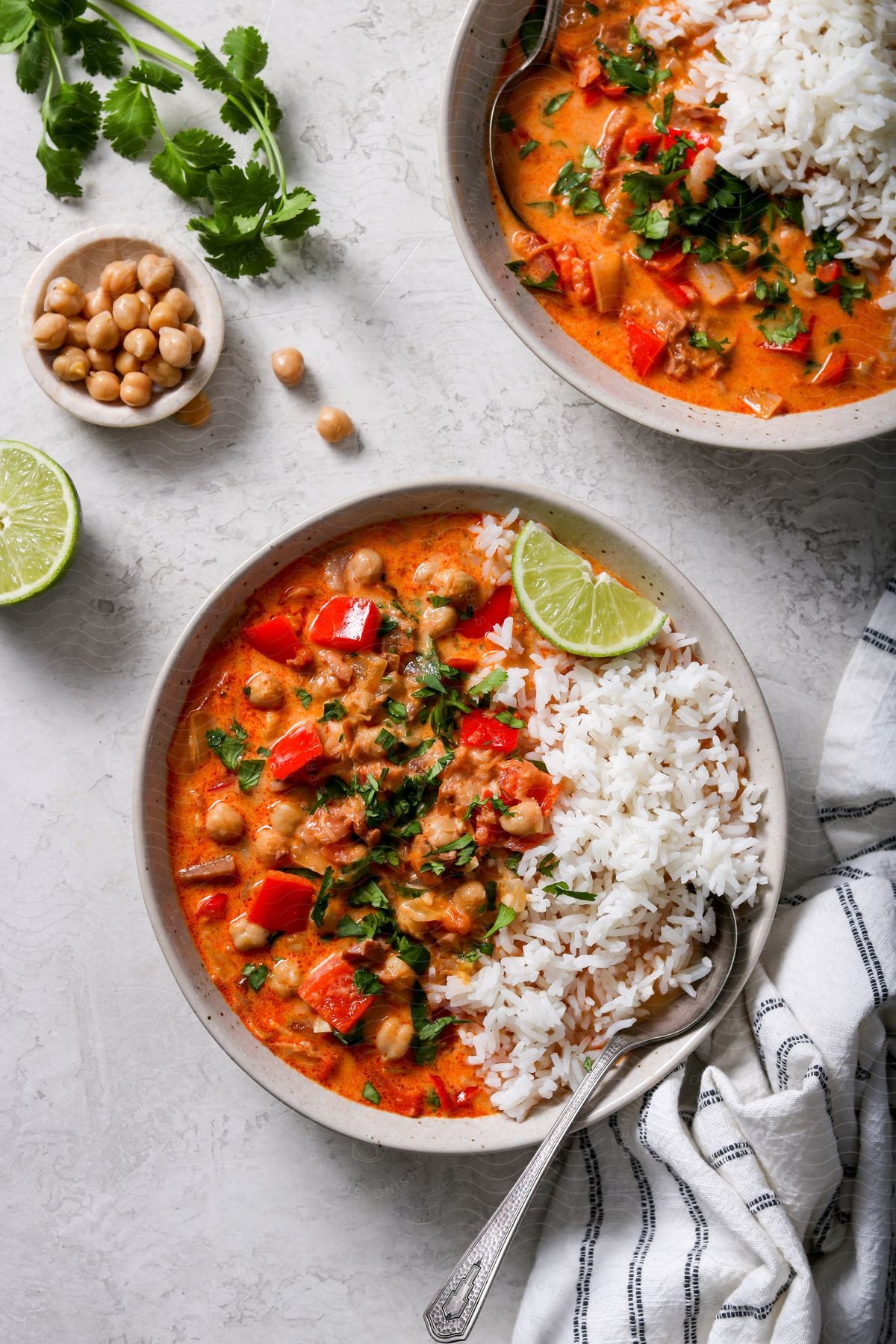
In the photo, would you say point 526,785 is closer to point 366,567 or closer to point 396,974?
point 396,974

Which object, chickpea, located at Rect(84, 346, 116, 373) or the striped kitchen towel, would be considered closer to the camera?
the striped kitchen towel

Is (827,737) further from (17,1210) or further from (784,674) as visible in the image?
(17,1210)

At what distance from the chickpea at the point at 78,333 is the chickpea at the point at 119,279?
122 mm

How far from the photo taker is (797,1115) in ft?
9.06

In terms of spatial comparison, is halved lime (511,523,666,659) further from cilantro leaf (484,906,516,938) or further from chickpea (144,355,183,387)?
chickpea (144,355,183,387)

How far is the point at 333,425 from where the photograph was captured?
9.99 feet

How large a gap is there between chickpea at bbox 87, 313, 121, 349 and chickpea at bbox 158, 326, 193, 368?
13 centimetres

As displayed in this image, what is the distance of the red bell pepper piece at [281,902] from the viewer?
279 cm

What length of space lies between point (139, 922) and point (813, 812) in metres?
2.09

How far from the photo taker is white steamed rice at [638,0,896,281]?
2742mm

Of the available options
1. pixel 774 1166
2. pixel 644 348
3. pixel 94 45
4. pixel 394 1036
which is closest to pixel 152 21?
pixel 94 45

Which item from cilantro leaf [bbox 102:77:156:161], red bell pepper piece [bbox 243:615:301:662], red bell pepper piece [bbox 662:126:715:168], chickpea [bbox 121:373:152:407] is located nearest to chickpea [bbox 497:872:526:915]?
red bell pepper piece [bbox 243:615:301:662]

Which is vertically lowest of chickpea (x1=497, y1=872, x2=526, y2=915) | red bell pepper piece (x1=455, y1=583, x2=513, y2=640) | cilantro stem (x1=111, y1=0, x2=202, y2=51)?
chickpea (x1=497, y1=872, x2=526, y2=915)

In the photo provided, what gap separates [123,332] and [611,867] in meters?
2.06
